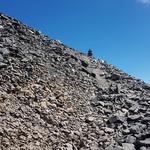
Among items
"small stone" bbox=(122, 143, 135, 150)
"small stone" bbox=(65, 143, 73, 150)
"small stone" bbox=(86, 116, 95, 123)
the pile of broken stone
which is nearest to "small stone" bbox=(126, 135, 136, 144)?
the pile of broken stone

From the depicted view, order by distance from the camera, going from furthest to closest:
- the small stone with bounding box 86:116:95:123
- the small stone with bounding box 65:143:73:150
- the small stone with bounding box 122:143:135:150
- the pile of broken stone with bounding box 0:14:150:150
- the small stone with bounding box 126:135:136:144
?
the small stone with bounding box 86:116:95:123 → the small stone with bounding box 126:135:136:144 → the small stone with bounding box 122:143:135:150 → the pile of broken stone with bounding box 0:14:150:150 → the small stone with bounding box 65:143:73:150

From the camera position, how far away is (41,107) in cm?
1691

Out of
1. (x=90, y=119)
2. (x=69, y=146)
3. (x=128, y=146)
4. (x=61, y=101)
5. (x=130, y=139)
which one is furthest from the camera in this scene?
(x=61, y=101)

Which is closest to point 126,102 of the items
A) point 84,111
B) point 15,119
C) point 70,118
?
point 84,111

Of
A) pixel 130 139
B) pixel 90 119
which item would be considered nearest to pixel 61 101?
pixel 90 119

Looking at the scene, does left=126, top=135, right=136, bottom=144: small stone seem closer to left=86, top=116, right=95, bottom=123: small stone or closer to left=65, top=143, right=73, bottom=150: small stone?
left=86, top=116, right=95, bottom=123: small stone

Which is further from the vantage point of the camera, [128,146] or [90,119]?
[90,119]

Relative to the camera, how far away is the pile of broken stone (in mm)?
15055

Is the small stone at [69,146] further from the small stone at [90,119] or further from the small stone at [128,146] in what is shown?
the small stone at [90,119]

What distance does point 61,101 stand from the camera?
1844cm

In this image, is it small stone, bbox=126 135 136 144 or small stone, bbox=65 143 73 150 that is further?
small stone, bbox=126 135 136 144

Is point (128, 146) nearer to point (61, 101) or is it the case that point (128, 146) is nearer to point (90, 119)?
point (90, 119)

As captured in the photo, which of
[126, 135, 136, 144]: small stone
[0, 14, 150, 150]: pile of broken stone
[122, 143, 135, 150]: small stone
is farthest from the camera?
[126, 135, 136, 144]: small stone

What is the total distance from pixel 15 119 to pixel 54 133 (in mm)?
1861
